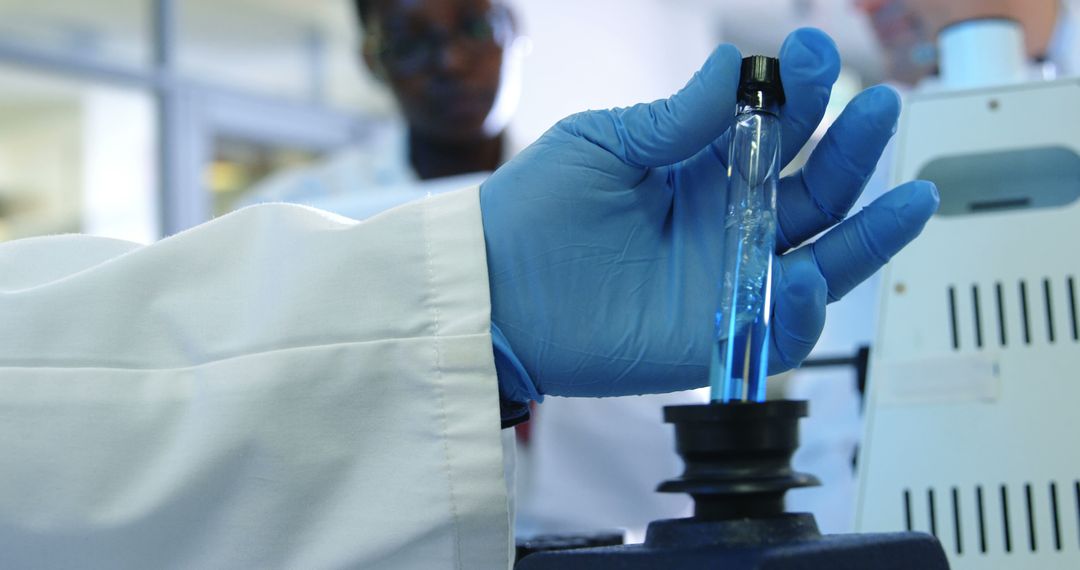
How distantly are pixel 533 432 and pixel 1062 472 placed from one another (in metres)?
1.20

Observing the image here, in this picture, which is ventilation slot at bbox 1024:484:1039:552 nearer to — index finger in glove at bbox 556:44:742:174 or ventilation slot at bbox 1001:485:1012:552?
ventilation slot at bbox 1001:485:1012:552

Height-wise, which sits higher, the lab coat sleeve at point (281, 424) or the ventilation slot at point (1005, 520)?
the lab coat sleeve at point (281, 424)

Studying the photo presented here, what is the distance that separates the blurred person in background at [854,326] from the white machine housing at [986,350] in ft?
0.50

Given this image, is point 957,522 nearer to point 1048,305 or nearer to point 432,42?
point 1048,305

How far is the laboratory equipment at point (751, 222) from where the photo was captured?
54 cm

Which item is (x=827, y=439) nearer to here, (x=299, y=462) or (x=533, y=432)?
(x=533, y=432)

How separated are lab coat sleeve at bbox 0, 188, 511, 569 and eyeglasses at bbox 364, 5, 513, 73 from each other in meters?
1.36

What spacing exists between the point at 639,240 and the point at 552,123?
261 cm

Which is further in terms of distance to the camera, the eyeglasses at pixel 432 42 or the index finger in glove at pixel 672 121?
the eyeglasses at pixel 432 42

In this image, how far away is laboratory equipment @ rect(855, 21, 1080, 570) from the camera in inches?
24.5

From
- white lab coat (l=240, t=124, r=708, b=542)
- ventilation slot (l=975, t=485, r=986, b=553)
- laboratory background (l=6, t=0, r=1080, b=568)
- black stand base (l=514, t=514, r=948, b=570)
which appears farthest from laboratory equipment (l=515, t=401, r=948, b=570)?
white lab coat (l=240, t=124, r=708, b=542)

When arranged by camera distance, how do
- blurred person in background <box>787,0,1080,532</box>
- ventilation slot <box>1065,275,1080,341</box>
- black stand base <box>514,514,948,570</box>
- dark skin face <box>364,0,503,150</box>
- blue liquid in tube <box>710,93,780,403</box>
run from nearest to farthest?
1. black stand base <box>514,514,948,570</box>
2. blue liquid in tube <box>710,93,780,403</box>
3. ventilation slot <box>1065,275,1080,341</box>
4. blurred person in background <box>787,0,1080,532</box>
5. dark skin face <box>364,0,503,150</box>

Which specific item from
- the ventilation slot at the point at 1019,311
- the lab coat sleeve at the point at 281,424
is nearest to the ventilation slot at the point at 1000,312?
the ventilation slot at the point at 1019,311

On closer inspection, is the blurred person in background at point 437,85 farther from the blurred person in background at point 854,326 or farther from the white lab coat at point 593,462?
the blurred person in background at point 854,326
